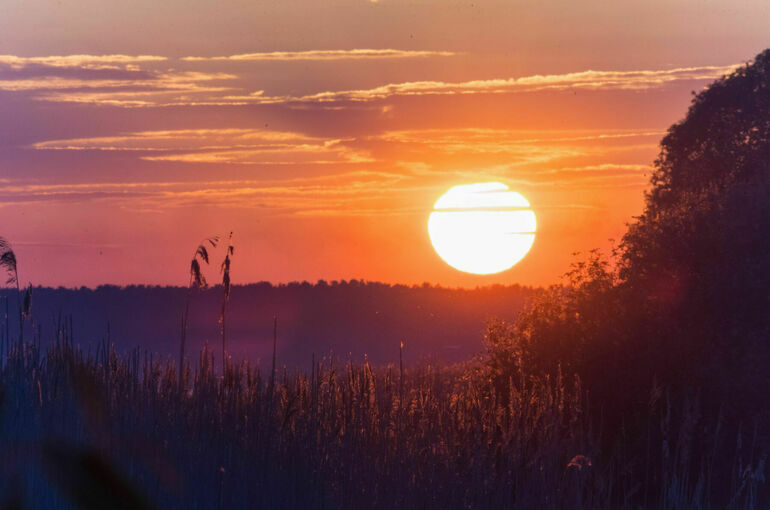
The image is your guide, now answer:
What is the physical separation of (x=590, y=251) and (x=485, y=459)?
1719 cm

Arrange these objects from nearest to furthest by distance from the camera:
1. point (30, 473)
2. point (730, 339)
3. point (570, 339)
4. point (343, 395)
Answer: point (30, 473)
point (343, 395)
point (730, 339)
point (570, 339)

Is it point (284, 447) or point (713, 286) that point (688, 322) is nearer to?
point (713, 286)

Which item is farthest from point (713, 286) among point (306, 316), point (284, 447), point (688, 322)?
point (306, 316)

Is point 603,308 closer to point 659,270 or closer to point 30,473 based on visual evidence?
point 659,270

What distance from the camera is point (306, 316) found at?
13588cm

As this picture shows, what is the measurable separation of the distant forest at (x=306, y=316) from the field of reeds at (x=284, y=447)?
106118mm

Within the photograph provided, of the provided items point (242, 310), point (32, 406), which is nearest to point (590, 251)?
point (32, 406)

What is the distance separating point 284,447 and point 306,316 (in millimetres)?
124572

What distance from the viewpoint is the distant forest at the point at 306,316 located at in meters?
124

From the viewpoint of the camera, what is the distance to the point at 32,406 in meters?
13.1

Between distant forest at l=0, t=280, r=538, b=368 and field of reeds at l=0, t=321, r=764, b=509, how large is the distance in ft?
348

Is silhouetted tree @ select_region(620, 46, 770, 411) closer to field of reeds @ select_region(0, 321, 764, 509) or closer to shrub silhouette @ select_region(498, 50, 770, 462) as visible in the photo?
shrub silhouette @ select_region(498, 50, 770, 462)

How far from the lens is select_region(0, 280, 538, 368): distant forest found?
124 meters

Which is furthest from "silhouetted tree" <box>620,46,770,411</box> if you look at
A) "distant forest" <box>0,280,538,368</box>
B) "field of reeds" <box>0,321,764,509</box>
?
"distant forest" <box>0,280,538,368</box>
